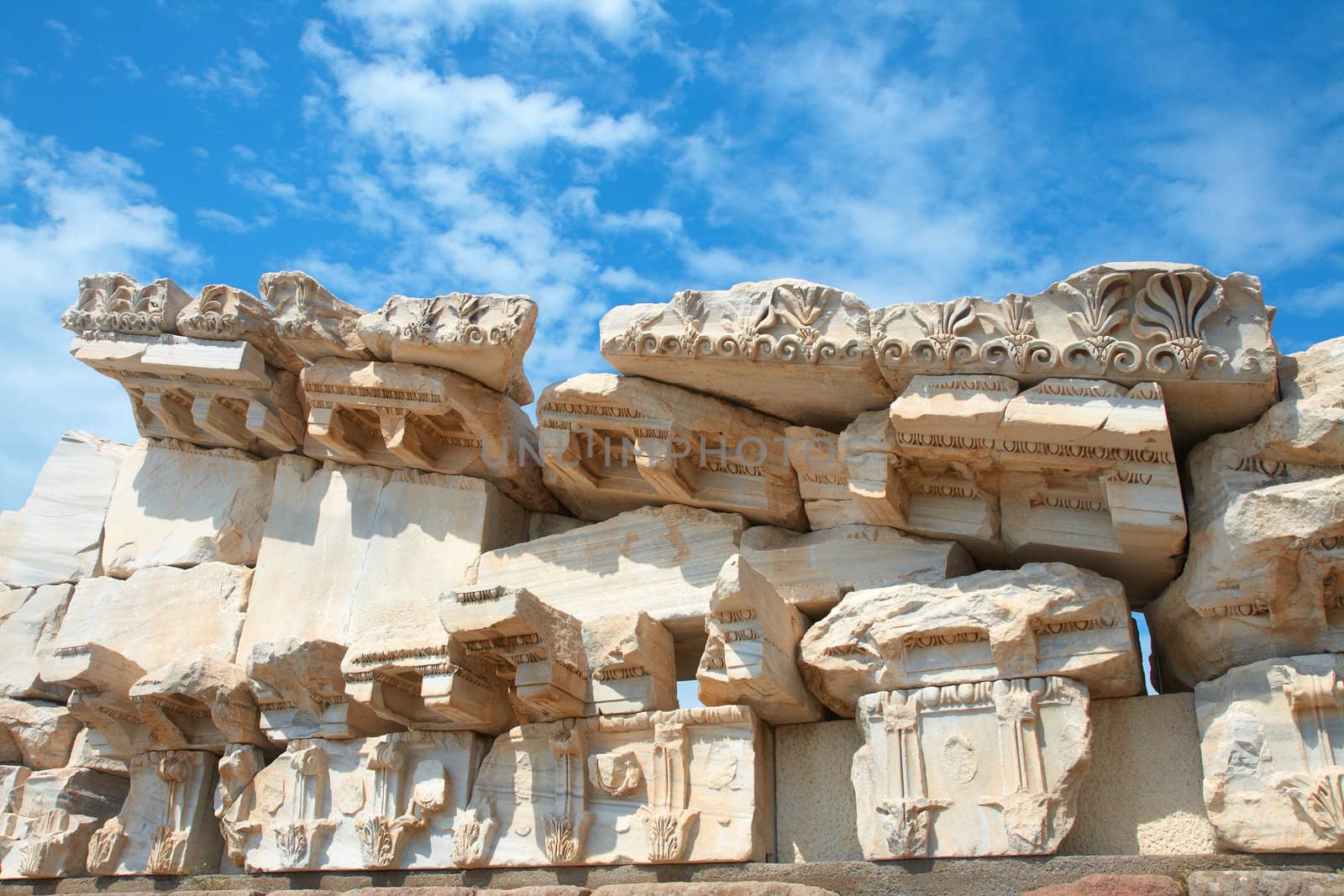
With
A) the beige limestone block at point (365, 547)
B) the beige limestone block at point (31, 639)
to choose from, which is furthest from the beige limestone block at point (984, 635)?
the beige limestone block at point (31, 639)

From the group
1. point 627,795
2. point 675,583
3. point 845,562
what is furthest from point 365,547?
point 845,562

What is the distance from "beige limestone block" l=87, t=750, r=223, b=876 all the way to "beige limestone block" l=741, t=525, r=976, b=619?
313 centimetres

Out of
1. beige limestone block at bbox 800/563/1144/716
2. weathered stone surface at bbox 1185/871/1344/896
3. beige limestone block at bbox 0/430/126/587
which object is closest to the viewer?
weathered stone surface at bbox 1185/871/1344/896

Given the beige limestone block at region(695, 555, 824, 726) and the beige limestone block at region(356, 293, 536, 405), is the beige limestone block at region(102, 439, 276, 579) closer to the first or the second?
the beige limestone block at region(356, 293, 536, 405)

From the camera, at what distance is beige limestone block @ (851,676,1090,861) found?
475 centimetres

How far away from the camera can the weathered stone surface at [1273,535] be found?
4.73 meters

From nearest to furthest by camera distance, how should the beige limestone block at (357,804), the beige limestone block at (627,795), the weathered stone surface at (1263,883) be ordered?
the weathered stone surface at (1263,883), the beige limestone block at (627,795), the beige limestone block at (357,804)

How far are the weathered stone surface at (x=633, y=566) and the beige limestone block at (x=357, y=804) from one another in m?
0.83

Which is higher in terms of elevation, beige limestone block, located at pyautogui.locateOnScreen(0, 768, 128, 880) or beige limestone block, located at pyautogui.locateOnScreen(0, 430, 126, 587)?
beige limestone block, located at pyautogui.locateOnScreen(0, 430, 126, 587)

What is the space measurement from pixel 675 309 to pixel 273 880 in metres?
3.31

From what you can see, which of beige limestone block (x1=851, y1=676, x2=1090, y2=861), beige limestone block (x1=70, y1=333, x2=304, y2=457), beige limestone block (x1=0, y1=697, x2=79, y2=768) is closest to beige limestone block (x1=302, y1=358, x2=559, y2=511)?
beige limestone block (x1=70, y1=333, x2=304, y2=457)

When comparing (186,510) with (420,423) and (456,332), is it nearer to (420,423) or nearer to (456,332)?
(420,423)

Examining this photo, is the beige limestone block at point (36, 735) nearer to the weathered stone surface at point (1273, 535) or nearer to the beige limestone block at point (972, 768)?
the beige limestone block at point (972, 768)

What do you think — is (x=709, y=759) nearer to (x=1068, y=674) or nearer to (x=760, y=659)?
(x=760, y=659)
